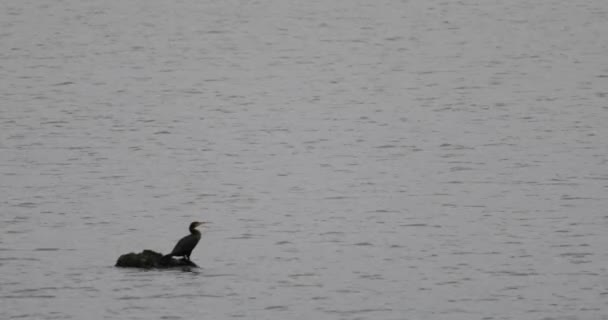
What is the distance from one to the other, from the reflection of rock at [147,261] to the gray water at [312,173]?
1.13 ft

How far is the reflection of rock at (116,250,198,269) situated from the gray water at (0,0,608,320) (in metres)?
0.34

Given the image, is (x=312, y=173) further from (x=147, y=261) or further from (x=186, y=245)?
(x=147, y=261)

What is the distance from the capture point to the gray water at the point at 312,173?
92.6 feet

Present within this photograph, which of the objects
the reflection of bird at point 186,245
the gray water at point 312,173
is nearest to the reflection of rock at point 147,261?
the reflection of bird at point 186,245

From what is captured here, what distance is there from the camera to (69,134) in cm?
5297

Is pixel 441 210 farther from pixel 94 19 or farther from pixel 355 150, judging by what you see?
pixel 94 19

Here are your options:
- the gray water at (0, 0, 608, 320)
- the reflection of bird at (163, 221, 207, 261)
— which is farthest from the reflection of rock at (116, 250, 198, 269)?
the gray water at (0, 0, 608, 320)

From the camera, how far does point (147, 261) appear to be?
2916cm

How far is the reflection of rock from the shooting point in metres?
29.2

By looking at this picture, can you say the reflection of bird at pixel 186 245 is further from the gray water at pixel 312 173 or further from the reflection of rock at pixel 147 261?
the gray water at pixel 312 173

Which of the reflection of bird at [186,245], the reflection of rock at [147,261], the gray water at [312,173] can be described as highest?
the reflection of bird at [186,245]

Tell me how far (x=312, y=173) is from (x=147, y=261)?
18.4m

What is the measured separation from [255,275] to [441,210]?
32.1ft

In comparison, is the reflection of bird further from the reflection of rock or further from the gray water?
the gray water
